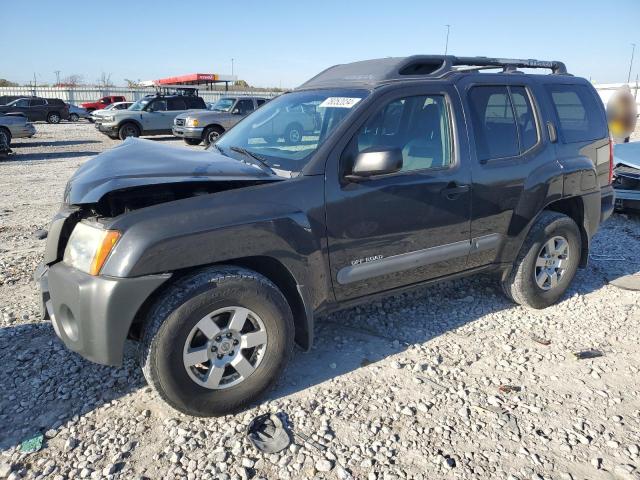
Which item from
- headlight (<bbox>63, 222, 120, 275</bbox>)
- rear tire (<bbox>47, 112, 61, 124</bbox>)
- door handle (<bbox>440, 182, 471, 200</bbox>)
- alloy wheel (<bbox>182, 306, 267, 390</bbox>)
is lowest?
alloy wheel (<bbox>182, 306, 267, 390</bbox>)

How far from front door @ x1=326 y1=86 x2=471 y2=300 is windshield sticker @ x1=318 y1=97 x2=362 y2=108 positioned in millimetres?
154

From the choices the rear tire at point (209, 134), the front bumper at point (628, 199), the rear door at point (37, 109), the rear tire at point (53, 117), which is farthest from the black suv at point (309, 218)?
the rear tire at point (53, 117)

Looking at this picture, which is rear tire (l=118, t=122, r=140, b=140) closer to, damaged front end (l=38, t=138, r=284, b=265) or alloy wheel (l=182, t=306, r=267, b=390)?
damaged front end (l=38, t=138, r=284, b=265)

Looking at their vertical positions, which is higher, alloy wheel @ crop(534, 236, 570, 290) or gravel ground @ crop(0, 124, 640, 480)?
alloy wheel @ crop(534, 236, 570, 290)

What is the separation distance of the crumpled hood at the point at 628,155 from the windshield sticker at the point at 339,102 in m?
5.55

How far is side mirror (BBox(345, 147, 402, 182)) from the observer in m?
2.90

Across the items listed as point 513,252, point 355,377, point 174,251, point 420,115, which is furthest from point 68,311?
point 513,252

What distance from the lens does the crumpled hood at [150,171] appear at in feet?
8.70

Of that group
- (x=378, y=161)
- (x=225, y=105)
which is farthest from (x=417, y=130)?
(x=225, y=105)

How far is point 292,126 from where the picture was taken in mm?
3607

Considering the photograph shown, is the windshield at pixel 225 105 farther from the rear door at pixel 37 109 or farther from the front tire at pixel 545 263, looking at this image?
the front tire at pixel 545 263

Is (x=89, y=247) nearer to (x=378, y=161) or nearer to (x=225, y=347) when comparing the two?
(x=225, y=347)

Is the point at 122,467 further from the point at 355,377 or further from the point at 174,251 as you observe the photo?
the point at 355,377

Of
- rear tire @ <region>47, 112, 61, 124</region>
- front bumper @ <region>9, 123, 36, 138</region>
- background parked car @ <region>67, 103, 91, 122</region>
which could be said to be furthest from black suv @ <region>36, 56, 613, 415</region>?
background parked car @ <region>67, 103, 91, 122</region>
